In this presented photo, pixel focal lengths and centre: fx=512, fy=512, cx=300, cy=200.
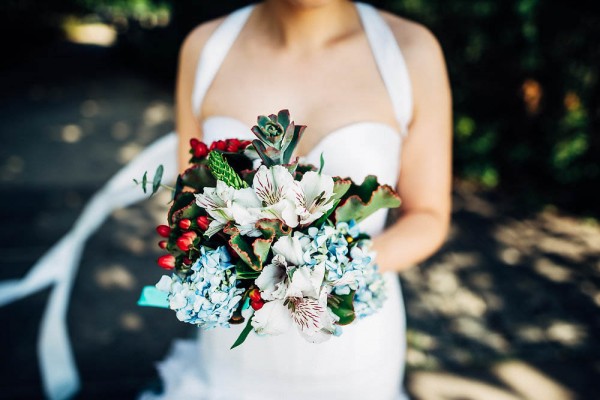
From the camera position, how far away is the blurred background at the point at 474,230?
10.2ft

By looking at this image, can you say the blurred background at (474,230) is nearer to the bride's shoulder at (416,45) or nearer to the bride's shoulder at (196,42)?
the bride's shoulder at (196,42)

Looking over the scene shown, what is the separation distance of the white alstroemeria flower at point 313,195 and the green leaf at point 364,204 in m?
0.12

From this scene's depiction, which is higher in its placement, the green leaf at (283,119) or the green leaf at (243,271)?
the green leaf at (283,119)

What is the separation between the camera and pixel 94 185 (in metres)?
5.32

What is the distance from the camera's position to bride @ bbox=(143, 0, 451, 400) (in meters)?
1.60

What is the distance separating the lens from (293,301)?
981mm

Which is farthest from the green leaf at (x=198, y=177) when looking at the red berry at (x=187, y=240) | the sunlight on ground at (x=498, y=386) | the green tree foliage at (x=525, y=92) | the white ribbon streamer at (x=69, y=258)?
the green tree foliage at (x=525, y=92)

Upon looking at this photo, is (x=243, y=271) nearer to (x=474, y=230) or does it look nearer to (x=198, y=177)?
(x=198, y=177)

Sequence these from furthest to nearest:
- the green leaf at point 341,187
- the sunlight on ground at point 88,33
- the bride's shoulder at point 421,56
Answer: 1. the sunlight on ground at point 88,33
2. the bride's shoulder at point 421,56
3. the green leaf at point 341,187

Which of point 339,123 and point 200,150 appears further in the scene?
point 339,123

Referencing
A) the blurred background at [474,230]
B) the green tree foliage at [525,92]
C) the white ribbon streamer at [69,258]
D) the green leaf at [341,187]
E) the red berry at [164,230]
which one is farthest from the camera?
the green tree foliage at [525,92]

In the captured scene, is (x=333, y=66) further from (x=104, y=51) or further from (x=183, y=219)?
(x=104, y=51)

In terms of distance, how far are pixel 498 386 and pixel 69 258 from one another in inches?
95.6

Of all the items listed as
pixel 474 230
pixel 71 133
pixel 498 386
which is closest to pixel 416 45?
pixel 498 386
